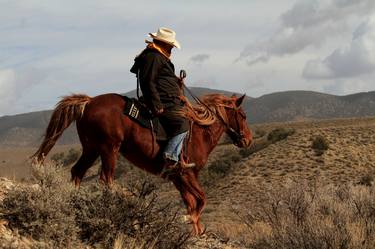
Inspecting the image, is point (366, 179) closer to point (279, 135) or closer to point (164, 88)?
point (279, 135)

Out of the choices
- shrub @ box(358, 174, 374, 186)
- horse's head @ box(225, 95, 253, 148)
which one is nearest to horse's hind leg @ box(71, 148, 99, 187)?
horse's head @ box(225, 95, 253, 148)

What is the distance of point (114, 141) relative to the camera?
25.4 ft

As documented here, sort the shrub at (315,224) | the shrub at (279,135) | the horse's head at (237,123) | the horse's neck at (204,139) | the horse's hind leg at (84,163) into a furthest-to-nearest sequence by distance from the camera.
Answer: the shrub at (279,135) → the horse's head at (237,123) → the horse's neck at (204,139) → the horse's hind leg at (84,163) → the shrub at (315,224)

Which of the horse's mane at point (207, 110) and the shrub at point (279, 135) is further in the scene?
the shrub at point (279, 135)

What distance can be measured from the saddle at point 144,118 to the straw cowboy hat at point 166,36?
1034 mm

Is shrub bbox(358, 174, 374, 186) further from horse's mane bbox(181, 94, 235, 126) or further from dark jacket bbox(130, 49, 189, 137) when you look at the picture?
dark jacket bbox(130, 49, 189, 137)

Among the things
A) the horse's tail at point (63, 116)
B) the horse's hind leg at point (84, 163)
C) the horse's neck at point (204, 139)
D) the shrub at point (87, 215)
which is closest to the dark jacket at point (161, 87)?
the horse's neck at point (204, 139)

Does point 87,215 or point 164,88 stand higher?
A: point 164,88

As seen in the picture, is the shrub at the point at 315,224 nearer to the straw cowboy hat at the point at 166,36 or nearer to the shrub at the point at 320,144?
the straw cowboy hat at the point at 166,36

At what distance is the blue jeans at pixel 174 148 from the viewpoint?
25.7 feet

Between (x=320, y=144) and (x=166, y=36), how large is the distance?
26715 mm

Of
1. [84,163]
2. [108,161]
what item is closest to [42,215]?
[108,161]

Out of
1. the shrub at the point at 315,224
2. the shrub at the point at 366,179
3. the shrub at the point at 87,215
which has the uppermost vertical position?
the shrub at the point at 87,215

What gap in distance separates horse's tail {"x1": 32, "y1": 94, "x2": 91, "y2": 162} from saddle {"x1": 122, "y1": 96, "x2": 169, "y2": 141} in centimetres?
70
